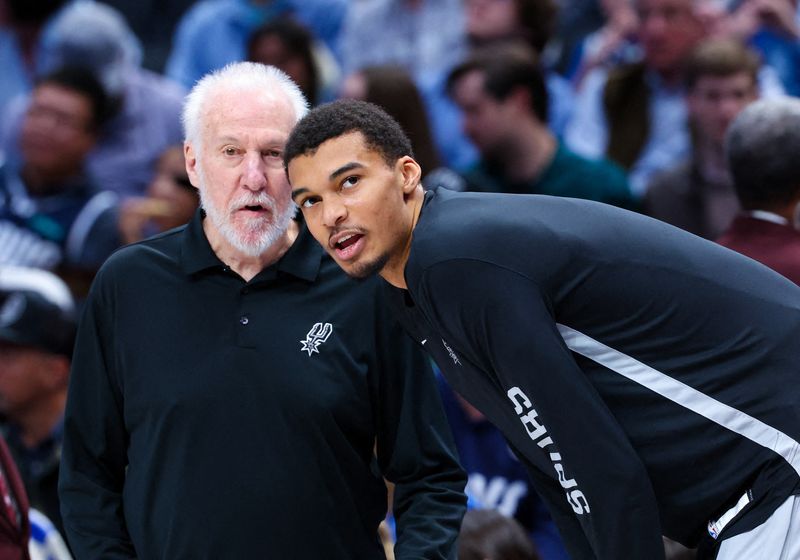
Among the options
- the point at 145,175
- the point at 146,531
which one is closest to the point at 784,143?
the point at 146,531

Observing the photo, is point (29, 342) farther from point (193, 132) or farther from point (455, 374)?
point (455, 374)

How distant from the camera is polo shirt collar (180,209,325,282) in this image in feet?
10.7

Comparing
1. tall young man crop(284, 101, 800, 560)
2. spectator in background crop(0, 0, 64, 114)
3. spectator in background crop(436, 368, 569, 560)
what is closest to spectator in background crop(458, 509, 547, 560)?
spectator in background crop(436, 368, 569, 560)

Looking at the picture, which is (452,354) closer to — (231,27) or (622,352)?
(622,352)

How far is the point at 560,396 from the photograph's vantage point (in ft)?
8.90

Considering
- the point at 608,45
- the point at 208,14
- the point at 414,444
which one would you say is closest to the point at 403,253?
the point at 414,444

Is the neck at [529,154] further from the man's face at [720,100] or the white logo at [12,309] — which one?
the white logo at [12,309]

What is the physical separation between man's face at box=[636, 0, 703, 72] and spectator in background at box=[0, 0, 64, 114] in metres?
3.36

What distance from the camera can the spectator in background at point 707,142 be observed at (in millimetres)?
5727

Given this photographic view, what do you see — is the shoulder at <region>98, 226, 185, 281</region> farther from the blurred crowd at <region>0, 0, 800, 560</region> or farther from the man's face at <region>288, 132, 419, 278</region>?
the blurred crowd at <region>0, 0, 800, 560</region>

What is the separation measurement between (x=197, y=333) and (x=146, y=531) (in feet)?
1.50

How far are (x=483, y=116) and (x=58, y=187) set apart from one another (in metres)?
1.98

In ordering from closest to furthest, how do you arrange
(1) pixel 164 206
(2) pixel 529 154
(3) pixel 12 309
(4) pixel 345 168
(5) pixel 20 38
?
(4) pixel 345 168 < (3) pixel 12 309 < (1) pixel 164 206 < (2) pixel 529 154 < (5) pixel 20 38

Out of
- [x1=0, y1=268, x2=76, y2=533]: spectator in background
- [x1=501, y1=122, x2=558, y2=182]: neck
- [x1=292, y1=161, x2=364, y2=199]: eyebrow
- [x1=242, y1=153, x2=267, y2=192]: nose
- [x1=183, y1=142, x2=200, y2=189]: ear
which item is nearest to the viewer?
[x1=292, y1=161, x2=364, y2=199]: eyebrow
